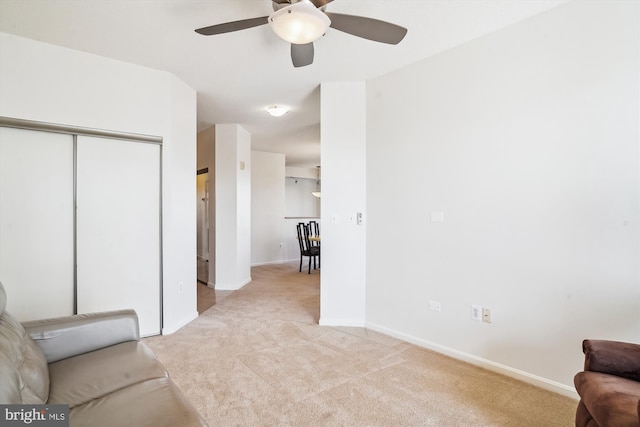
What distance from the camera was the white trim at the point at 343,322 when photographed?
11.2 feet

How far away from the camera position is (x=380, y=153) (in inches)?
128

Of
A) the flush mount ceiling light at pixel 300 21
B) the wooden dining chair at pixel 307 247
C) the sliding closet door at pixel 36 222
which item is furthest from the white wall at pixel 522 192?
the wooden dining chair at pixel 307 247

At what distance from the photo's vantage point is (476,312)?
8.36ft

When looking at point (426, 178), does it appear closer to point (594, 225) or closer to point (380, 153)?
point (380, 153)

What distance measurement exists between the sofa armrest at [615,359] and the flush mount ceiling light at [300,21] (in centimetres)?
221

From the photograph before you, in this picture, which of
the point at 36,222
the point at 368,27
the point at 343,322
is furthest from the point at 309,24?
the point at 343,322

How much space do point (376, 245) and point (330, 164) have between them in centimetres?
101

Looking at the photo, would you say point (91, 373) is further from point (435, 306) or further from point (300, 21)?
point (435, 306)

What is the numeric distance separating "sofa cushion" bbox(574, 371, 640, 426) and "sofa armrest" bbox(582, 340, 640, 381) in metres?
0.03

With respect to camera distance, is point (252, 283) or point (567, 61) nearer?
point (567, 61)

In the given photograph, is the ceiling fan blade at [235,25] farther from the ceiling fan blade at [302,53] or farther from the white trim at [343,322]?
the white trim at [343,322]

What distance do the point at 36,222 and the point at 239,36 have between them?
2.28 metres

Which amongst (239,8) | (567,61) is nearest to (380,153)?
(567,61)

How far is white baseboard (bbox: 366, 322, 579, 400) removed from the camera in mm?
2105
